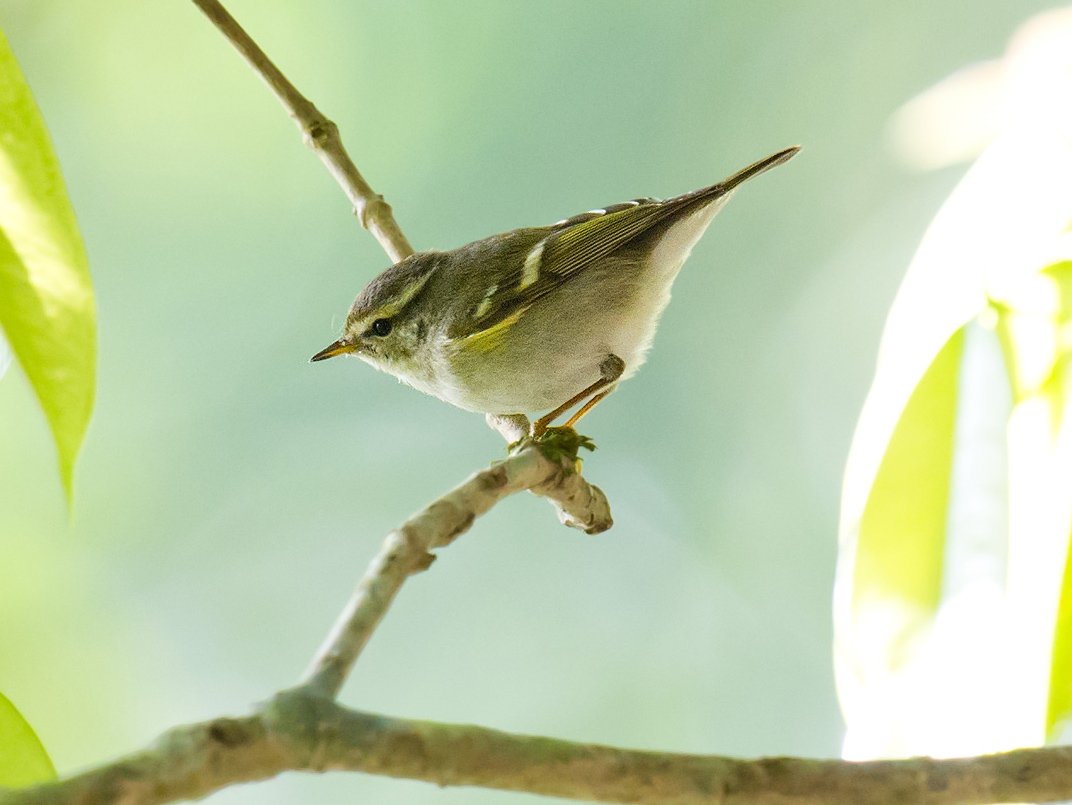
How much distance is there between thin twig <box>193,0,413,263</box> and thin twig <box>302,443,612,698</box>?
52 cm

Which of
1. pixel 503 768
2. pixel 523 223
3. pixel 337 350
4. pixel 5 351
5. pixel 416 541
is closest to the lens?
pixel 503 768

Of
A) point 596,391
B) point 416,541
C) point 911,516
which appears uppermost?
point 596,391

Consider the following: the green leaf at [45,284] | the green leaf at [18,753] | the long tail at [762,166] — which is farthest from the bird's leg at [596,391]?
the green leaf at [18,753]

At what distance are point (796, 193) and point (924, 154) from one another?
47 centimetres

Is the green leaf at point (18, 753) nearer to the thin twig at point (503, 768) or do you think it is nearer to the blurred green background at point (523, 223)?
the thin twig at point (503, 768)

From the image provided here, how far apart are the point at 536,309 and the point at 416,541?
63cm

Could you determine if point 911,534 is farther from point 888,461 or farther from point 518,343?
point 518,343

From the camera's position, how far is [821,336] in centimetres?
245

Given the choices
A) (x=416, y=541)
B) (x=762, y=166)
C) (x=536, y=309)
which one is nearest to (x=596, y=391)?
(x=536, y=309)

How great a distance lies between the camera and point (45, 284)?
889 millimetres

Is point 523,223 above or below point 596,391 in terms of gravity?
above

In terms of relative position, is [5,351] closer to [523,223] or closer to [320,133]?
[320,133]

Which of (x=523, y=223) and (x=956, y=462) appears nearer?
(x=956, y=462)

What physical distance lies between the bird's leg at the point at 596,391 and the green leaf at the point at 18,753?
2.20 ft
